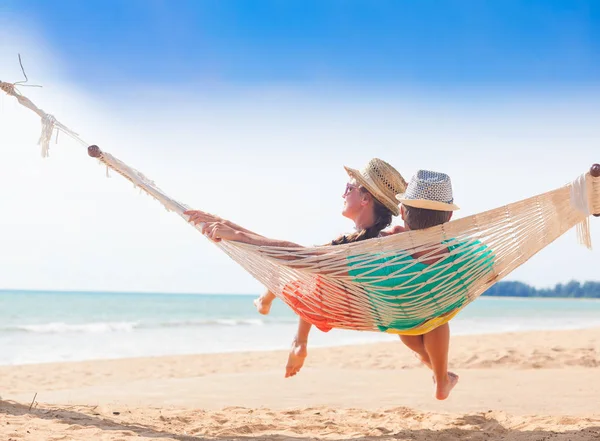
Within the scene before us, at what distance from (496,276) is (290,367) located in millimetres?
789

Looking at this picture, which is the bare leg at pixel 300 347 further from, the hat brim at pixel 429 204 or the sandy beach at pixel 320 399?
the hat brim at pixel 429 204

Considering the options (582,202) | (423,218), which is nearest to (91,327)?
(423,218)

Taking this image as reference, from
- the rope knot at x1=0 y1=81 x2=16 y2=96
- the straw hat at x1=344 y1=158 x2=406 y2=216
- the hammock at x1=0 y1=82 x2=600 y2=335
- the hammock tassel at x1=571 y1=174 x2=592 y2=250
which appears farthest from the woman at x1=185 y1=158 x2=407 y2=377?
the rope knot at x1=0 y1=81 x2=16 y2=96

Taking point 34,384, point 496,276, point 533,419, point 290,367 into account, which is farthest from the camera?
point 34,384

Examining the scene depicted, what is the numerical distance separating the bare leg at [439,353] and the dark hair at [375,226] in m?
0.40

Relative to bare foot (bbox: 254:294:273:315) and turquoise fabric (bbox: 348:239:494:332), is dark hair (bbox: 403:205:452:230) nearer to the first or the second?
→ turquoise fabric (bbox: 348:239:494:332)

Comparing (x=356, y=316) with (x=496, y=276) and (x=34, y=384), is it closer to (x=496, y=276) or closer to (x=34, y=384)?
(x=496, y=276)

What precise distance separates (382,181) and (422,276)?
46cm

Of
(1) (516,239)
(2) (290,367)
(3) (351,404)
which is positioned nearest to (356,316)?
(2) (290,367)

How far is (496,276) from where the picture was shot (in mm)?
2096

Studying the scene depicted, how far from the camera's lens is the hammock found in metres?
2.02

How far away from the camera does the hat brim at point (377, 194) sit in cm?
233

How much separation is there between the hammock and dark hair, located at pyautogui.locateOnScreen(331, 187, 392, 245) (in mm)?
284

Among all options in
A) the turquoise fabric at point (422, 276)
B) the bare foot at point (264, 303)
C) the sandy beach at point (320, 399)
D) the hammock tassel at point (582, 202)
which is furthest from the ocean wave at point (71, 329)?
the hammock tassel at point (582, 202)
